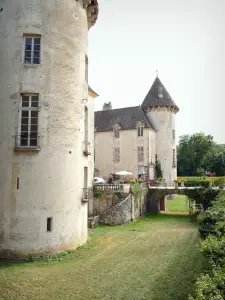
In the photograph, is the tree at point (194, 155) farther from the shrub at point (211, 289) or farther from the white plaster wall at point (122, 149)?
the shrub at point (211, 289)

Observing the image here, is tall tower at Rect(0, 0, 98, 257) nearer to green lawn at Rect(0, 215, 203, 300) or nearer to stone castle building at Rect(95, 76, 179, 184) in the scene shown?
green lawn at Rect(0, 215, 203, 300)

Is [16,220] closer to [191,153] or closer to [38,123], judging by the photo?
[38,123]

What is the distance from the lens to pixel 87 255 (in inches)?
526

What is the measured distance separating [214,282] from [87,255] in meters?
8.89

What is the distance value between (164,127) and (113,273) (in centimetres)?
3188

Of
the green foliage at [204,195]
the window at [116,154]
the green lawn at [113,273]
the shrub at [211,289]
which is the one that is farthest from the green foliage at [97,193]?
the shrub at [211,289]

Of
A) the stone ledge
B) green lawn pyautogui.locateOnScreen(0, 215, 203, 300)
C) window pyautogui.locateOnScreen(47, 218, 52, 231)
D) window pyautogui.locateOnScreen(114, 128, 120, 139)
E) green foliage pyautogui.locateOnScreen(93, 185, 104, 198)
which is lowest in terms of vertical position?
green lawn pyautogui.locateOnScreen(0, 215, 203, 300)

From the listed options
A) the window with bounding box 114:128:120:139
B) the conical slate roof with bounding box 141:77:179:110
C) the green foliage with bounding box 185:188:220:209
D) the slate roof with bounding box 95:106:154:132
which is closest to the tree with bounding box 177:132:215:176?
the conical slate roof with bounding box 141:77:179:110

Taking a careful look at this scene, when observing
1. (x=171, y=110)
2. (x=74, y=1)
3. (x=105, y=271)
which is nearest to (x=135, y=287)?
(x=105, y=271)

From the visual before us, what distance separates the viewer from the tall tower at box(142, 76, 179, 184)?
40.7 m

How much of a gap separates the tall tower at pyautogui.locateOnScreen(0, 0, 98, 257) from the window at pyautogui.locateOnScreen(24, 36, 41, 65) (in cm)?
5

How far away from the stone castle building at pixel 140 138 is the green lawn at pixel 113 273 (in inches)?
886

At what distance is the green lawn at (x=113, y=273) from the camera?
9.12 meters

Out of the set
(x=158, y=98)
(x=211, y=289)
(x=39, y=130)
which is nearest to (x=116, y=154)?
(x=158, y=98)
